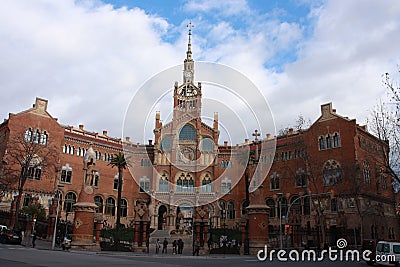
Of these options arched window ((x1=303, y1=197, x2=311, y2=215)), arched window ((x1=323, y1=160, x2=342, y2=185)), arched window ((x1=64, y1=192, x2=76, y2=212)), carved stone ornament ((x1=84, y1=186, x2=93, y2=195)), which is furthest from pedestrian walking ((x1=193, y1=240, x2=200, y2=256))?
arched window ((x1=64, y1=192, x2=76, y2=212))

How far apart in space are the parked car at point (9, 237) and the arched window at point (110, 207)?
86.6ft

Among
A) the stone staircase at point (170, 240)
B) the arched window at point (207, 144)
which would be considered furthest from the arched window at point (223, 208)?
→ the stone staircase at point (170, 240)

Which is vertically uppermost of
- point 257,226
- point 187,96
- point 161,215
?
point 187,96

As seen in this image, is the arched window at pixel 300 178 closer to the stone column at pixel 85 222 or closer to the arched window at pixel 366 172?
the arched window at pixel 366 172

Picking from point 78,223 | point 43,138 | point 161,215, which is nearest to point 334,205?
point 161,215

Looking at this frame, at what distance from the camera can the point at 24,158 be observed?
4578cm

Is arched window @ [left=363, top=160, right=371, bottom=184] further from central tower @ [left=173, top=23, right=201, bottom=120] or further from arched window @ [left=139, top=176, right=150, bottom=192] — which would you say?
arched window @ [left=139, top=176, right=150, bottom=192]

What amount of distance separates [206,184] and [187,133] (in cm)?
951

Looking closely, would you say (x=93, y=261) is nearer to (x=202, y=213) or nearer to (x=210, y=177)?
(x=202, y=213)

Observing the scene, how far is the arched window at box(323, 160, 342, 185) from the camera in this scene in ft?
153

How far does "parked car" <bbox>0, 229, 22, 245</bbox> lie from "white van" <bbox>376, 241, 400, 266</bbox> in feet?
→ 88.6

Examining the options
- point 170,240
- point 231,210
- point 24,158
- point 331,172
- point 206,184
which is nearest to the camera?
point 170,240

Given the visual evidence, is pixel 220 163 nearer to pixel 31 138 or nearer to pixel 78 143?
pixel 78 143

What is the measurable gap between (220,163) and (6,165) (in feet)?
104
